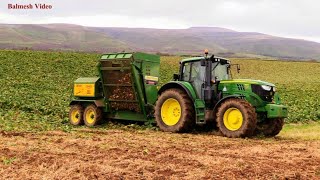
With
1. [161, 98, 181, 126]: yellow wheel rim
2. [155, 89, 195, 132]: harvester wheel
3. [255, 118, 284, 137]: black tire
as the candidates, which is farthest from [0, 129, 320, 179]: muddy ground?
[161, 98, 181, 126]: yellow wheel rim

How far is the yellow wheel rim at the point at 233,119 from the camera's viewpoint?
1262 centimetres

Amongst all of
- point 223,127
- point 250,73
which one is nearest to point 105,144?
point 223,127

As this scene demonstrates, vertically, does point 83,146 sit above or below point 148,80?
below

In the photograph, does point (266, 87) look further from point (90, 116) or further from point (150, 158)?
point (90, 116)

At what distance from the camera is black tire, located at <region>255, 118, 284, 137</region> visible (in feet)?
44.6

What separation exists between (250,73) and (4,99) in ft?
115

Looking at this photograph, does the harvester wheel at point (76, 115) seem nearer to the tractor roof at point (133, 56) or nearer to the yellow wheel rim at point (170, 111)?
the tractor roof at point (133, 56)

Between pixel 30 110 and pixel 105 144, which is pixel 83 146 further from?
pixel 30 110

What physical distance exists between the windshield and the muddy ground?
2.80 metres

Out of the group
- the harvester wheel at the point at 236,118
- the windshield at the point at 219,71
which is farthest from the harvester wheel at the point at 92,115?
the harvester wheel at the point at 236,118

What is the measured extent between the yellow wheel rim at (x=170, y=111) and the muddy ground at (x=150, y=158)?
2.51 meters

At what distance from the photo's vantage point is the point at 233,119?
12711 millimetres

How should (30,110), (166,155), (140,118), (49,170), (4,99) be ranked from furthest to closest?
(4,99), (30,110), (140,118), (166,155), (49,170)

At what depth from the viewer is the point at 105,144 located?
10266 mm
